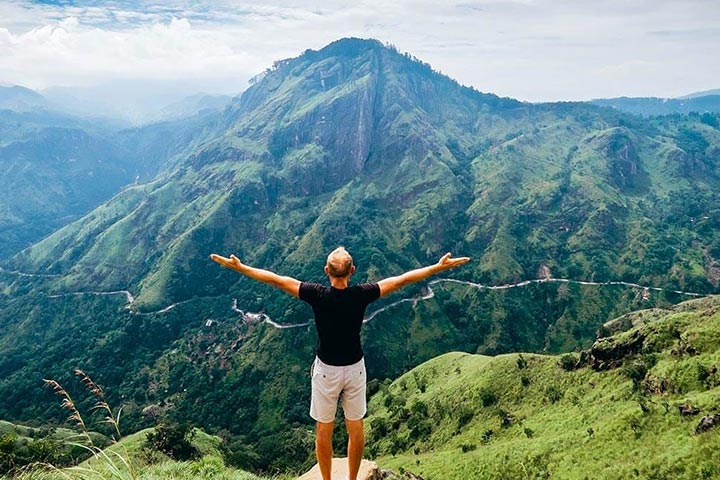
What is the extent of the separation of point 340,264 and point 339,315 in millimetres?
1161

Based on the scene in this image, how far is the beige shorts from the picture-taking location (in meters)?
10.4

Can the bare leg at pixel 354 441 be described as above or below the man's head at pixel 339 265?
below

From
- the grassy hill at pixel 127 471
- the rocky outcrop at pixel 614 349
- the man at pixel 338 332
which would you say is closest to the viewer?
the grassy hill at pixel 127 471

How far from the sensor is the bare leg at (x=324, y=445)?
435 inches

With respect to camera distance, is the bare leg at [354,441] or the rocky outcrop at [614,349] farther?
the rocky outcrop at [614,349]

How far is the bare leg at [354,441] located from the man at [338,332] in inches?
0.9

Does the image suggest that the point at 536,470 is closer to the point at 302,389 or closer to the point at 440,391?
the point at 440,391

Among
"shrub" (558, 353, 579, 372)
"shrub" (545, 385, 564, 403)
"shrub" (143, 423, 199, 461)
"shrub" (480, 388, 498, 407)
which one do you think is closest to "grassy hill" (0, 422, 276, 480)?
"shrub" (143, 423, 199, 461)

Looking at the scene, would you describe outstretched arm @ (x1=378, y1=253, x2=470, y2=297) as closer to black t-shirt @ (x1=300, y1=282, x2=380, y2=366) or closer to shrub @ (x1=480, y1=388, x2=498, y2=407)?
black t-shirt @ (x1=300, y1=282, x2=380, y2=366)

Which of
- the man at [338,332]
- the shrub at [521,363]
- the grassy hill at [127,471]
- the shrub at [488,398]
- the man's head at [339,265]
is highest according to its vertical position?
the man's head at [339,265]

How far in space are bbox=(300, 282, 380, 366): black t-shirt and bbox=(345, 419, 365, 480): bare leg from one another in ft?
6.17

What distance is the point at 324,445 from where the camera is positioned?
11.3 metres

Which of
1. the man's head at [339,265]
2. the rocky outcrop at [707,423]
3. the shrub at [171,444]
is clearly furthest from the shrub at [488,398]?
the man's head at [339,265]

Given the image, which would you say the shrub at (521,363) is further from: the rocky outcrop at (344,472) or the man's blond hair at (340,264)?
the man's blond hair at (340,264)
